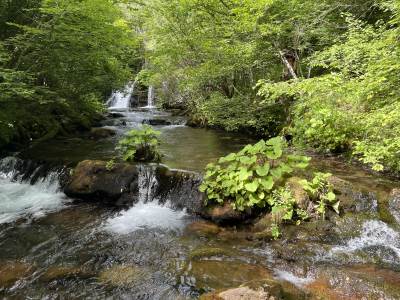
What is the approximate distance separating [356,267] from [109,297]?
3615 millimetres

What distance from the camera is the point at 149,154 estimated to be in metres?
9.51

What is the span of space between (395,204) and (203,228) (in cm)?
357

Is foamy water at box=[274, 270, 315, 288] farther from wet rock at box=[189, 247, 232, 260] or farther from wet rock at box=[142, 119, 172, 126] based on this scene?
wet rock at box=[142, 119, 172, 126]

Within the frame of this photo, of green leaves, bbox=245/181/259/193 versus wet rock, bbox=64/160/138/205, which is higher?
green leaves, bbox=245/181/259/193

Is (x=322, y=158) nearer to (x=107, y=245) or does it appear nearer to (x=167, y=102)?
(x=107, y=245)

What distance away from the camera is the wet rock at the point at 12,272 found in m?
5.12

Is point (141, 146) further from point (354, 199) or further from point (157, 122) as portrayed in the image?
point (157, 122)

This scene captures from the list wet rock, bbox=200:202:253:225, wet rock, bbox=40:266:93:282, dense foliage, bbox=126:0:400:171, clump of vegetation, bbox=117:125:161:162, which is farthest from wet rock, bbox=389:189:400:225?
clump of vegetation, bbox=117:125:161:162

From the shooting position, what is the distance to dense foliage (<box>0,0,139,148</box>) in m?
10.1

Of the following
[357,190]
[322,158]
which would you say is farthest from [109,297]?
[322,158]

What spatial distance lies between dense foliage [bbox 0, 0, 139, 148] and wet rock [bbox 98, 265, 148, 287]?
5820 millimetres

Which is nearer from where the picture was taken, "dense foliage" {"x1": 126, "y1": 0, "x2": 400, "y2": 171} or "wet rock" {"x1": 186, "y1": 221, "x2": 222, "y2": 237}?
"wet rock" {"x1": 186, "y1": 221, "x2": 222, "y2": 237}

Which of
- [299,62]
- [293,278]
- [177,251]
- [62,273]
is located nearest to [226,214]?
[177,251]

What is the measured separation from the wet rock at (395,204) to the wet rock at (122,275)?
4412 millimetres
